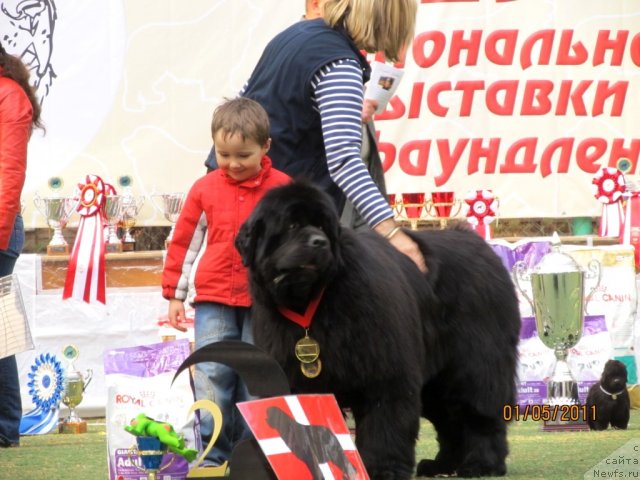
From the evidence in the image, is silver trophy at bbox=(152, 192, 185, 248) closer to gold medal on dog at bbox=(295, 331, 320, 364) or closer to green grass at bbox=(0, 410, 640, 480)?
green grass at bbox=(0, 410, 640, 480)

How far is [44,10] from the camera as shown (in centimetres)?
808

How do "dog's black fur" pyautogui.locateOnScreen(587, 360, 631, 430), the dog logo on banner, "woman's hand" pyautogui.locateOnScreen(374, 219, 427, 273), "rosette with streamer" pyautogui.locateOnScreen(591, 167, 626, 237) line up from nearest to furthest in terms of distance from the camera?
the dog logo on banner → "woman's hand" pyautogui.locateOnScreen(374, 219, 427, 273) → "dog's black fur" pyautogui.locateOnScreen(587, 360, 631, 430) → "rosette with streamer" pyautogui.locateOnScreen(591, 167, 626, 237)

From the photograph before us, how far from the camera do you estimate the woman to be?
3691 mm

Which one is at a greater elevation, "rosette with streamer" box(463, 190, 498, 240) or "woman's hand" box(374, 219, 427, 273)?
"rosette with streamer" box(463, 190, 498, 240)

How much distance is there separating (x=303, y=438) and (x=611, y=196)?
5.33m

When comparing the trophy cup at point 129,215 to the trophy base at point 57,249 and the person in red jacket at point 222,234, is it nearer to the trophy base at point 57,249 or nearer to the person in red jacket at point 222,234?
the trophy base at point 57,249

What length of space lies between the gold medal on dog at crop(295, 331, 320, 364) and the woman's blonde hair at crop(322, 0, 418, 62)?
999 millimetres

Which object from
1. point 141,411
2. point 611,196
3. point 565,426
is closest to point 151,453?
point 141,411

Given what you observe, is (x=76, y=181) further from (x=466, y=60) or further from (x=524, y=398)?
(x=524, y=398)

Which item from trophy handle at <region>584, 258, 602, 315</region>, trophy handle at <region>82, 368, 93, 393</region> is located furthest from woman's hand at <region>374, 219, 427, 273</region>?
trophy handle at <region>82, 368, 93, 393</region>

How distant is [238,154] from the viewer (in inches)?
146

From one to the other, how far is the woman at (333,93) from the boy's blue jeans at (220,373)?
49 centimetres

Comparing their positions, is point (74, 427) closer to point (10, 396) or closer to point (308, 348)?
point (10, 396)

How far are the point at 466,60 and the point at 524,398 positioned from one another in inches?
109
